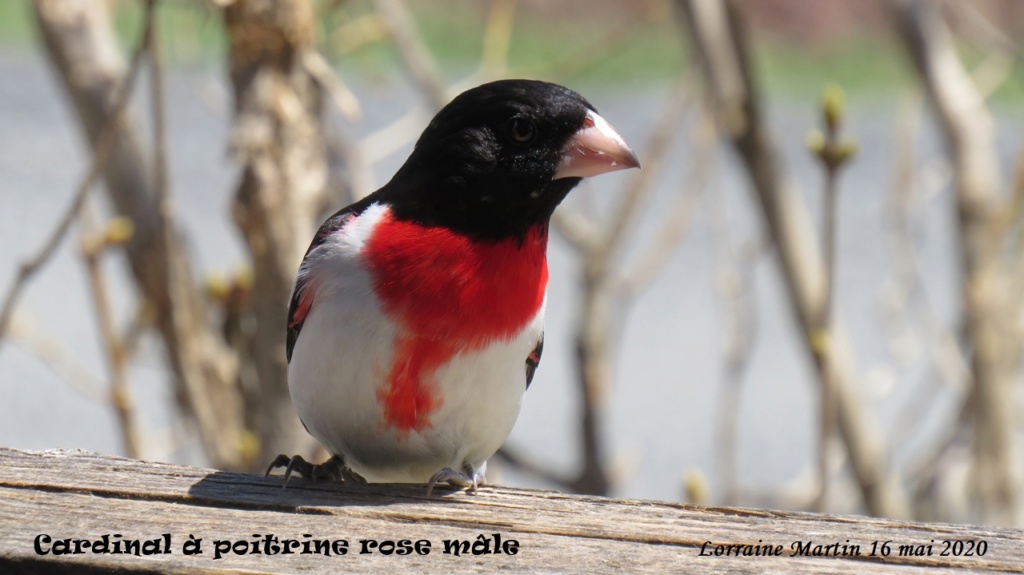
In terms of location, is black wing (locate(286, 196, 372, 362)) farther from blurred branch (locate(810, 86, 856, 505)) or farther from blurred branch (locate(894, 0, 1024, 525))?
blurred branch (locate(894, 0, 1024, 525))

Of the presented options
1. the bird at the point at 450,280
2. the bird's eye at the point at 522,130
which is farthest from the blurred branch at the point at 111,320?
the bird's eye at the point at 522,130

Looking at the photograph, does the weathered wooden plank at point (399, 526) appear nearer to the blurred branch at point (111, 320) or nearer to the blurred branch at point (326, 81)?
the blurred branch at point (111, 320)

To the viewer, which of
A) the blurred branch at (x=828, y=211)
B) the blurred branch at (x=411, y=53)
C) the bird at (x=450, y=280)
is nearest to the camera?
the bird at (x=450, y=280)

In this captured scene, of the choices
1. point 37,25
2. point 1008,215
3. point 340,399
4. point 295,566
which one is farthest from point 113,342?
point 1008,215

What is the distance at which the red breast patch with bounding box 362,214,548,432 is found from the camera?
1.74 m

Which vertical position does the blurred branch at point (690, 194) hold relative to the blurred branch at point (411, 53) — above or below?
below

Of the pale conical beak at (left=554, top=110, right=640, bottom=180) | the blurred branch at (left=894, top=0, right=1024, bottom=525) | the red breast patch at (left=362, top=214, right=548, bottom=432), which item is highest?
the pale conical beak at (left=554, top=110, right=640, bottom=180)

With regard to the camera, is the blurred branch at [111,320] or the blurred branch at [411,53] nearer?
the blurred branch at [111,320]

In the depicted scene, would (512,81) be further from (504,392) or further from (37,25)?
(37,25)

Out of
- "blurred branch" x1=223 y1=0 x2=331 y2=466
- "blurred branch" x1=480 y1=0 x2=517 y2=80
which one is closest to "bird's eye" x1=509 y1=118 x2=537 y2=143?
"blurred branch" x1=223 y1=0 x2=331 y2=466

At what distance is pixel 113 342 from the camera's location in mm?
2596

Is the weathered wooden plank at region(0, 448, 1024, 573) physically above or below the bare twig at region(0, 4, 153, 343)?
below

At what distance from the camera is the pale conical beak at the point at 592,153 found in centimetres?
179

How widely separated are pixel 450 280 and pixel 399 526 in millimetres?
424
